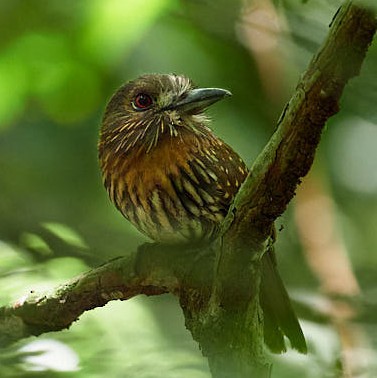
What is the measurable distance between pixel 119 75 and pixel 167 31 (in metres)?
0.24

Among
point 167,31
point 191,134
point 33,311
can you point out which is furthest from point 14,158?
point 191,134

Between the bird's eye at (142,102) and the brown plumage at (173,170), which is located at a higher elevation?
the bird's eye at (142,102)

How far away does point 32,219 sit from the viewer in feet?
3.75

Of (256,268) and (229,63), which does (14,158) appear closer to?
(256,268)

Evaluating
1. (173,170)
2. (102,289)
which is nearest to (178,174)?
(173,170)

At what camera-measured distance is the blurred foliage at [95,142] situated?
923 millimetres

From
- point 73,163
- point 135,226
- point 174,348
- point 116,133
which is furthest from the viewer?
point 116,133

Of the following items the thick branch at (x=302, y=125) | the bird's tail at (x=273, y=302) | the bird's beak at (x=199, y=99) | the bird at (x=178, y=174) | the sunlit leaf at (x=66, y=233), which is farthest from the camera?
the bird at (x=178, y=174)

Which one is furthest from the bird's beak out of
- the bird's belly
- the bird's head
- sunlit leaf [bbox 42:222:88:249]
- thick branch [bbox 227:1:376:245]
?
sunlit leaf [bbox 42:222:88:249]

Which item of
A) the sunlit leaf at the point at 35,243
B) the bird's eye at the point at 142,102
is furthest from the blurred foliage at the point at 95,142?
the bird's eye at the point at 142,102

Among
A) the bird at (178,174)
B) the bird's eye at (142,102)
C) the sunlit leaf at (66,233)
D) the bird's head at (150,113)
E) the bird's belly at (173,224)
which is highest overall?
the bird's eye at (142,102)

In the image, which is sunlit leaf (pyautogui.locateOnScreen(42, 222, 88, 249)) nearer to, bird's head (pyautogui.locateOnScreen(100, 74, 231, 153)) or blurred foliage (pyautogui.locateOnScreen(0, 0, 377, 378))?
blurred foliage (pyautogui.locateOnScreen(0, 0, 377, 378))

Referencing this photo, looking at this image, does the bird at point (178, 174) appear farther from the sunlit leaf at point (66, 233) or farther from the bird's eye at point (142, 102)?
the sunlit leaf at point (66, 233)

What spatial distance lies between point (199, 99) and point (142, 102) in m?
0.34
